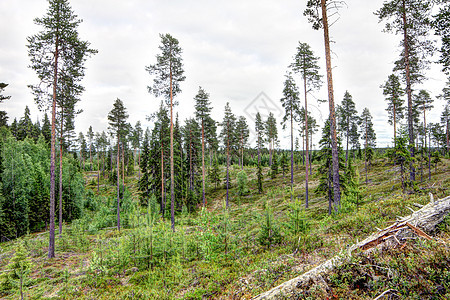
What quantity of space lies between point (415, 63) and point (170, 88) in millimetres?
20584

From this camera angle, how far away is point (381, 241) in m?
4.07

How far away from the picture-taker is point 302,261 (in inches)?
247

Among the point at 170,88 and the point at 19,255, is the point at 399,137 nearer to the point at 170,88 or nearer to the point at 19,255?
the point at 170,88

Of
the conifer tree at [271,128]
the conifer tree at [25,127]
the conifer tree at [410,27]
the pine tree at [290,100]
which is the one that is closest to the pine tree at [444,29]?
the conifer tree at [410,27]

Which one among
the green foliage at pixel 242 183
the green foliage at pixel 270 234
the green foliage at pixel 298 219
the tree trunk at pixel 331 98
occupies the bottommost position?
the green foliage at pixel 242 183

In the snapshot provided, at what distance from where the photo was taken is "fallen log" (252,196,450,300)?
12.7 ft

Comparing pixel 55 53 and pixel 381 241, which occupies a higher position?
pixel 55 53

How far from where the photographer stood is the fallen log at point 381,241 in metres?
3.88

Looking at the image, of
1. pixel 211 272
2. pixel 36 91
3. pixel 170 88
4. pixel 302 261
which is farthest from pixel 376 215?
pixel 36 91

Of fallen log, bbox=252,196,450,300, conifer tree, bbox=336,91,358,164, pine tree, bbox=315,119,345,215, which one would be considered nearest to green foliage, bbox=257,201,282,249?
fallen log, bbox=252,196,450,300

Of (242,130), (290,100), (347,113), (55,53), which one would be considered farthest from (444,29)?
(242,130)

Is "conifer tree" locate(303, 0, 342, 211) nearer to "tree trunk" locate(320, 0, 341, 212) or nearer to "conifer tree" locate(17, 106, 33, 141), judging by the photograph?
"tree trunk" locate(320, 0, 341, 212)

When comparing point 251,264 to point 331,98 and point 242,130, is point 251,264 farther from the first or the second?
point 242,130

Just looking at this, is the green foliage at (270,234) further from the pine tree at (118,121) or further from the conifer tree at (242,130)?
the conifer tree at (242,130)
